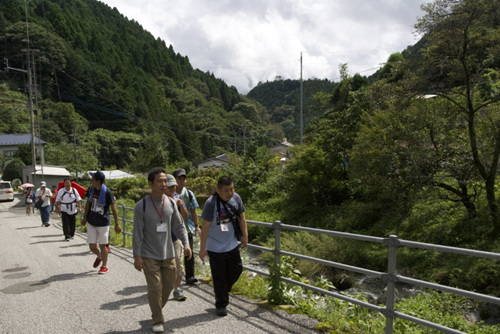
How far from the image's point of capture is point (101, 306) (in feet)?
18.0

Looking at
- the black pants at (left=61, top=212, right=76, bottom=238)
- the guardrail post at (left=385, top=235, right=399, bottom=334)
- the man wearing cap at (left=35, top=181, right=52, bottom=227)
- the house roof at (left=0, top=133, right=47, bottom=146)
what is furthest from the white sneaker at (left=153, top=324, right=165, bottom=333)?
the house roof at (left=0, top=133, right=47, bottom=146)

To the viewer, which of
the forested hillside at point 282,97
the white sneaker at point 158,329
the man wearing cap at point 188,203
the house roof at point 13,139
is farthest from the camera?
the forested hillside at point 282,97

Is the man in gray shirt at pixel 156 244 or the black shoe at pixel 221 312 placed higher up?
the man in gray shirt at pixel 156 244

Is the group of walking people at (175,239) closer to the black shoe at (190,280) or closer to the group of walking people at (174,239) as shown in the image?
the group of walking people at (174,239)

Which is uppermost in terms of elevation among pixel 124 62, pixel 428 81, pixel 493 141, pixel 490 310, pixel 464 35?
pixel 124 62

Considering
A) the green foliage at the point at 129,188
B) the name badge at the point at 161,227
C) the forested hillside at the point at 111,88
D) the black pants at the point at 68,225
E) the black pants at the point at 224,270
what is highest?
the forested hillside at the point at 111,88

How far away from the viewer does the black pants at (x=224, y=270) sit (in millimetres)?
4926

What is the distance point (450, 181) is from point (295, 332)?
14221 millimetres

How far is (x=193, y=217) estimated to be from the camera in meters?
6.34

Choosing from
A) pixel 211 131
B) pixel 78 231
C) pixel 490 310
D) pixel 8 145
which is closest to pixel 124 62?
pixel 211 131

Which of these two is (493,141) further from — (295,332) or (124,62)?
(124,62)

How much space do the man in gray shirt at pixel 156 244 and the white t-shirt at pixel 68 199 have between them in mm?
8181

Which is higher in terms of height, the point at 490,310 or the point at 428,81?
the point at 428,81

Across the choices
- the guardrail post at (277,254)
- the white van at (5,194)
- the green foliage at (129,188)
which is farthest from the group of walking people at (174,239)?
the white van at (5,194)
